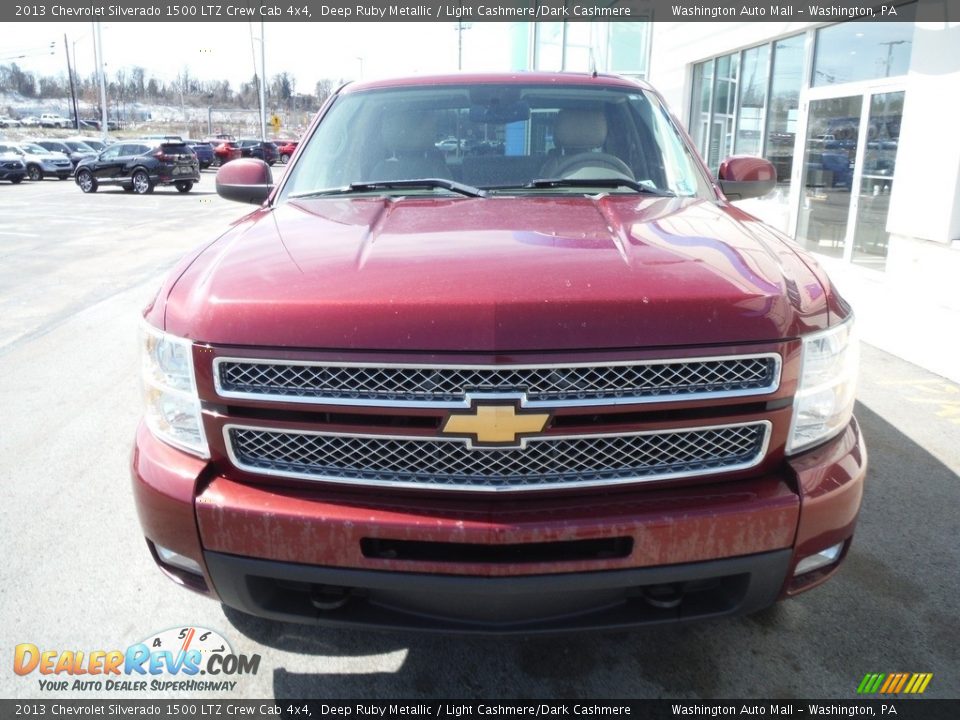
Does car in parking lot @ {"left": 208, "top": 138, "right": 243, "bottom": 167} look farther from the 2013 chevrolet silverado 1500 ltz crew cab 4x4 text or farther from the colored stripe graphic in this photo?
the colored stripe graphic

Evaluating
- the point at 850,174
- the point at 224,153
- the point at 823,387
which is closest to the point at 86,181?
the point at 224,153

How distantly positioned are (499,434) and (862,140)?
26.4 feet

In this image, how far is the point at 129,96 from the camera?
101250 mm

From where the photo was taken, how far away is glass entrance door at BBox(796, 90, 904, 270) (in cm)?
794

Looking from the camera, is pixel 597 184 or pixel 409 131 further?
pixel 409 131

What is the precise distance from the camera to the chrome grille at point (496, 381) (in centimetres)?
185

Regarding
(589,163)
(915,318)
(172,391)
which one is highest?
(589,163)

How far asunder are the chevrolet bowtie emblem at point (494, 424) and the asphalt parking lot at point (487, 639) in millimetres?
674

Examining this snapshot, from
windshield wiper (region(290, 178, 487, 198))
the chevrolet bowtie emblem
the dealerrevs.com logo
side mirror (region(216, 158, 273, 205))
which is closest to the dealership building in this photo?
windshield wiper (region(290, 178, 487, 198))

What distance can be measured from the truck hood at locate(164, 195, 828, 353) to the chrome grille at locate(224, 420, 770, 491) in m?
0.25

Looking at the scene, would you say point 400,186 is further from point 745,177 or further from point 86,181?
point 86,181

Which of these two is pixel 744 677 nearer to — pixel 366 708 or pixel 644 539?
pixel 644 539

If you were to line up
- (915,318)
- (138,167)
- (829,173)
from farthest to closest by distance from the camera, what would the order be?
(138,167), (829,173), (915,318)

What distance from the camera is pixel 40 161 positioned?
30578 mm
